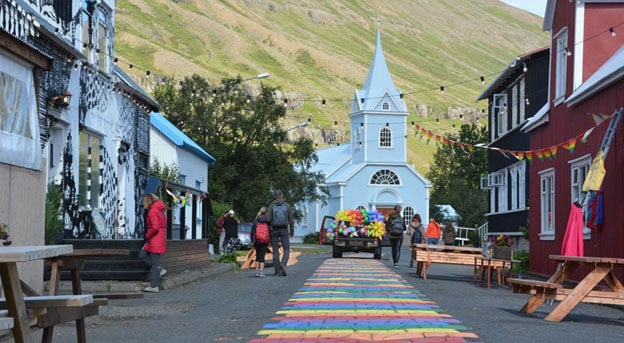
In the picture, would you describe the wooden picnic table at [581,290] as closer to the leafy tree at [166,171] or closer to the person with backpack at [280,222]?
the person with backpack at [280,222]

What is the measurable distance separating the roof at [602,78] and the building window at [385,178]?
223 ft

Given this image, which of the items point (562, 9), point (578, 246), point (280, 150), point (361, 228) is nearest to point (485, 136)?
point (280, 150)

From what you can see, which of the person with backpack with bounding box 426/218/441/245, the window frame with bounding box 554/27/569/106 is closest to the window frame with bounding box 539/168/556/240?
the window frame with bounding box 554/27/569/106

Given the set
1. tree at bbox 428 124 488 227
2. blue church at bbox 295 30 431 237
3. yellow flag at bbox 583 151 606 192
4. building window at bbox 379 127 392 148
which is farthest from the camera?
building window at bbox 379 127 392 148

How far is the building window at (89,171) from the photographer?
2506 centimetres

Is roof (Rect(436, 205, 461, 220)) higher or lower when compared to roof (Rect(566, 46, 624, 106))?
lower

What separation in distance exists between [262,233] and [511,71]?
20.2 meters

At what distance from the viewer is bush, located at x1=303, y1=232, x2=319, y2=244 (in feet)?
305

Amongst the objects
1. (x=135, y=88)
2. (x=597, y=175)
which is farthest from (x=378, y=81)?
(x=597, y=175)

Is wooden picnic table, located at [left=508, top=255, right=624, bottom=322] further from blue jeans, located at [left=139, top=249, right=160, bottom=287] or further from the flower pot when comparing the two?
blue jeans, located at [left=139, top=249, right=160, bottom=287]

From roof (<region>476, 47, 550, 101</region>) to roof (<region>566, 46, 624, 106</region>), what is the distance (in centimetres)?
1350

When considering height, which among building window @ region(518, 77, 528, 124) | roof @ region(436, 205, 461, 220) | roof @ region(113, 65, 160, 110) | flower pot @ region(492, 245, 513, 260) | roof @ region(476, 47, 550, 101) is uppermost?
roof @ region(476, 47, 550, 101)

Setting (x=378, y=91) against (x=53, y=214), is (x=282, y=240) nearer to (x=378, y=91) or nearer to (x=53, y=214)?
(x=53, y=214)

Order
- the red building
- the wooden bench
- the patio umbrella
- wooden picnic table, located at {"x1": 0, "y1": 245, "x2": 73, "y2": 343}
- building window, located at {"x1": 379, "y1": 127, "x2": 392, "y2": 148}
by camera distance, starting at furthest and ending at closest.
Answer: building window, located at {"x1": 379, "y1": 127, "x2": 392, "y2": 148}, the wooden bench, the red building, the patio umbrella, wooden picnic table, located at {"x1": 0, "y1": 245, "x2": 73, "y2": 343}
